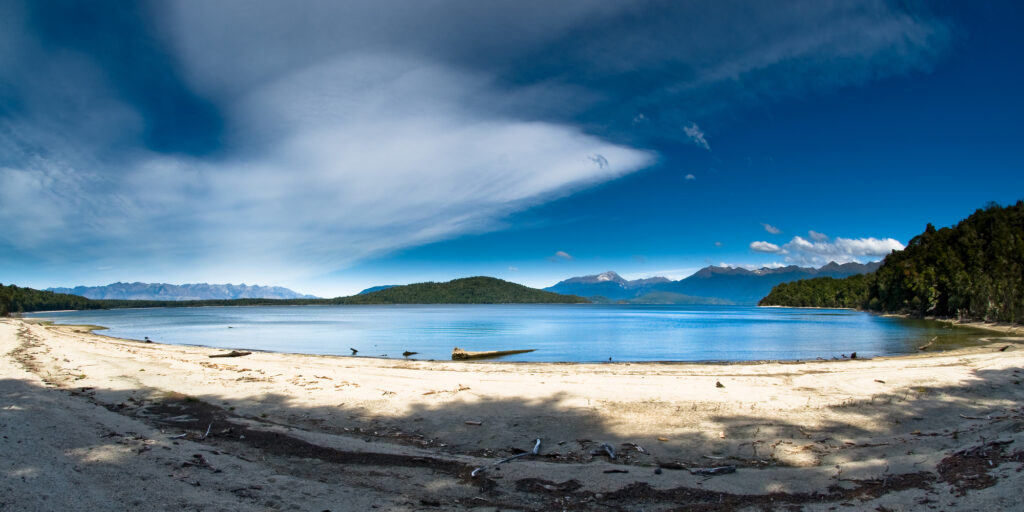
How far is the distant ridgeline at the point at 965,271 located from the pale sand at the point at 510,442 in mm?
43363

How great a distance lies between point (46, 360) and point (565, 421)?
2293cm

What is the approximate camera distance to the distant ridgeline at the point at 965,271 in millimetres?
45875

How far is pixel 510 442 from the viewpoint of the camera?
30.0ft

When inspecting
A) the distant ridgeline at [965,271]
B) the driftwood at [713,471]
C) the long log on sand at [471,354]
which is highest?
the distant ridgeline at [965,271]

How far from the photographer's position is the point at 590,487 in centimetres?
661

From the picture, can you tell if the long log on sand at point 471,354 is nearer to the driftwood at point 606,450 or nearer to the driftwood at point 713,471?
the driftwood at point 606,450

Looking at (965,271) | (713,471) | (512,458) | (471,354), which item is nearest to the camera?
(713,471)

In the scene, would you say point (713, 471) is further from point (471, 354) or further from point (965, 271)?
point (965, 271)

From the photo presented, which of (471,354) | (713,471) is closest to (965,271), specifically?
(471,354)

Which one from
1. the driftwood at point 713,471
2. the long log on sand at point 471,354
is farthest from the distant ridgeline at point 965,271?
the driftwood at point 713,471

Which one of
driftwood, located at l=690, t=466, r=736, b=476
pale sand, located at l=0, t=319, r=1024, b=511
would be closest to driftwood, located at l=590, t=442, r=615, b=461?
pale sand, located at l=0, t=319, r=1024, b=511

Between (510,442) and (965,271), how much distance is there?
6894 centimetres

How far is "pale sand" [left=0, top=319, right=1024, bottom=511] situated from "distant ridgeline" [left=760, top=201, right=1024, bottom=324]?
142 feet

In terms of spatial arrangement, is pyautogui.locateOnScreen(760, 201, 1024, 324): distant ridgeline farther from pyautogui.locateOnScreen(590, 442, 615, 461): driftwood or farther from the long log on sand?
pyautogui.locateOnScreen(590, 442, 615, 461): driftwood
